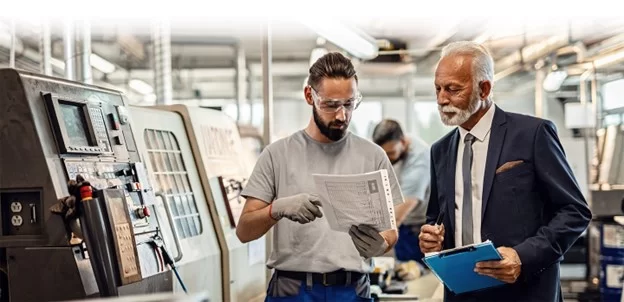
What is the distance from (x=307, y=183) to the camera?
246cm

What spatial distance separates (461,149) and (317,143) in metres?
0.47

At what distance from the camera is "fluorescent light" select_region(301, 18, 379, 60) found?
11.3ft

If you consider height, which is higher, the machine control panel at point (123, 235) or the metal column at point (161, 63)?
the metal column at point (161, 63)

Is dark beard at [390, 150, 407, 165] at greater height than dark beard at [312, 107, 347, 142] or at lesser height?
lesser

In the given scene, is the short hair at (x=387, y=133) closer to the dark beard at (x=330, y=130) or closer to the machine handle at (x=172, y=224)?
the machine handle at (x=172, y=224)

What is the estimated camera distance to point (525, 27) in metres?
7.12

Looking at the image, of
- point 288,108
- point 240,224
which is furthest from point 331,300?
point 288,108

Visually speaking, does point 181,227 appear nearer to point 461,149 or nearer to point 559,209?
point 461,149

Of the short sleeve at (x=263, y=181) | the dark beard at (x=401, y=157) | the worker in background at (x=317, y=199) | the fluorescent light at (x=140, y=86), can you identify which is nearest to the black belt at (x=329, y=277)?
the worker in background at (x=317, y=199)

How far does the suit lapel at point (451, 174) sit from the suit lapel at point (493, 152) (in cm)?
12

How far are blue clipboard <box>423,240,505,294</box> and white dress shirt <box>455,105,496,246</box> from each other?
117 millimetres

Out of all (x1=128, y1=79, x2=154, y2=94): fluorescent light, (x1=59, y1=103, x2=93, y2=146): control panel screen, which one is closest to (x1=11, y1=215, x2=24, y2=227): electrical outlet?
(x1=59, y1=103, x2=93, y2=146): control panel screen

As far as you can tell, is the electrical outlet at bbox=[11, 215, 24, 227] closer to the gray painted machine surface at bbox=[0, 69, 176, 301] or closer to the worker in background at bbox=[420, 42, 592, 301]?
the gray painted machine surface at bbox=[0, 69, 176, 301]

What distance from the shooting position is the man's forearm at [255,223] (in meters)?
2.37
